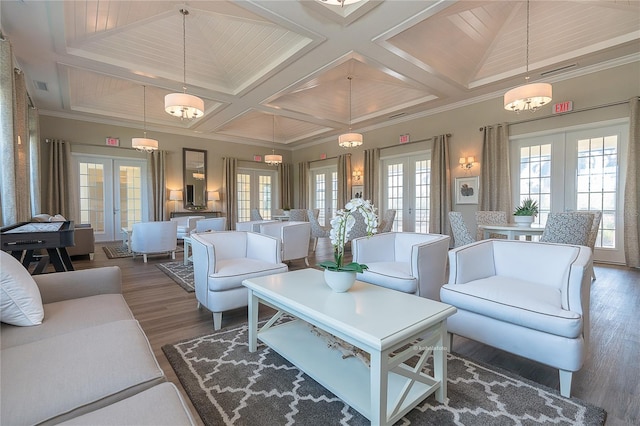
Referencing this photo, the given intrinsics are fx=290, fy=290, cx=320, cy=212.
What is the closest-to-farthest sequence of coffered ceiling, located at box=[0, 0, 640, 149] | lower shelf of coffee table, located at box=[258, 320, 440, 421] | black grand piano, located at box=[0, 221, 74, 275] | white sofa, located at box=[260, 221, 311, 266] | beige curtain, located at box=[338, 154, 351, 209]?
lower shelf of coffee table, located at box=[258, 320, 440, 421], black grand piano, located at box=[0, 221, 74, 275], coffered ceiling, located at box=[0, 0, 640, 149], white sofa, located at box=[260, 221, 311, 266], beige curtain, located at box=[338, 154, 351, 209]

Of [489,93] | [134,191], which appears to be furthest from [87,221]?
[489,93]

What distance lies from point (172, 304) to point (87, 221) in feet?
20.5

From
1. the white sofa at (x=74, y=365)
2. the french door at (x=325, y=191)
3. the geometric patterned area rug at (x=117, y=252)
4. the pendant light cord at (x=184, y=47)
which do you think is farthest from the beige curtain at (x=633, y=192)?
the geometric patterned area rug at (x=117, y=252)

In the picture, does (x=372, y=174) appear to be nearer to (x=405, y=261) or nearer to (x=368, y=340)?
(x=405, y=261)

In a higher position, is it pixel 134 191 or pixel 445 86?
pixel 445 86

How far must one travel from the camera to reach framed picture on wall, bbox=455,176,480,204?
6.20 metres

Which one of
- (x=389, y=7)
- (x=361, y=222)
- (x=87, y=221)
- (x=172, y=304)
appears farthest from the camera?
(x=87, y=221)

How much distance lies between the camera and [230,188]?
9438mm

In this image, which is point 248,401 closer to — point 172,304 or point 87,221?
point 172,304

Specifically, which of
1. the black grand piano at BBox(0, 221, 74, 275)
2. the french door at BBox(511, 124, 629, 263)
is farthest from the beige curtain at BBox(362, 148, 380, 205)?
the black grand piano at BBox(0, 221, 74, 275)

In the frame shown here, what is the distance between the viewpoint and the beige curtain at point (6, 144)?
3355 mm

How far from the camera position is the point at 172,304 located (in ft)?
10.0

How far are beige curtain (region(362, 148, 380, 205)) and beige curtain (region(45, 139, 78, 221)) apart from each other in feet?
24.1

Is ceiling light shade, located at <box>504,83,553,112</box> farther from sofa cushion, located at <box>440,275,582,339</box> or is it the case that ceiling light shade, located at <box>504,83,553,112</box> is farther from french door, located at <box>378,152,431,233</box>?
french door, located at <box>378,152,431,233</box>
